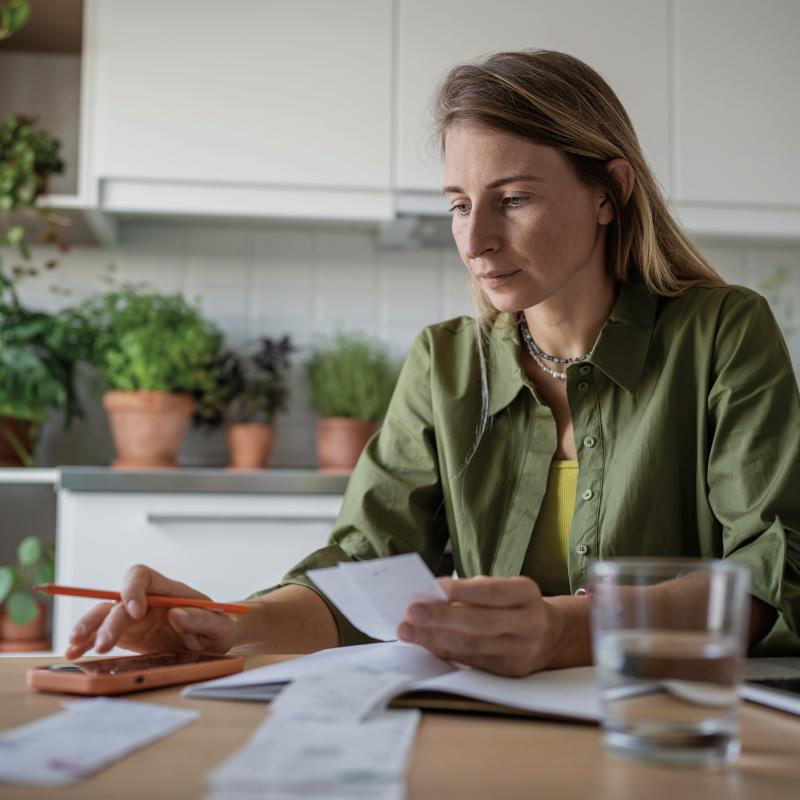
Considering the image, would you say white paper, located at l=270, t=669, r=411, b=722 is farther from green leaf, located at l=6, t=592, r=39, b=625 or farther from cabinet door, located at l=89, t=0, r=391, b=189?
cabinet door, located at l=89, t=0, r=391, b=189

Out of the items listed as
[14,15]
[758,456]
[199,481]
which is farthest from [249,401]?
[758,456]

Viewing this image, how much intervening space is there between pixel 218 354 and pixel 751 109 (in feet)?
4.88

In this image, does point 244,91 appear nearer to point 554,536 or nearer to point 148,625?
point 554,536

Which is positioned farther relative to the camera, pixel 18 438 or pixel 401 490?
pixel 18 438

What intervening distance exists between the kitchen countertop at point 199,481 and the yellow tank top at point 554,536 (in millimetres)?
994

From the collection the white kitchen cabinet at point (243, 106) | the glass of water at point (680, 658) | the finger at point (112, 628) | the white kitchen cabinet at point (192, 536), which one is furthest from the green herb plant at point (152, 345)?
the glass of water at point (680, 658)

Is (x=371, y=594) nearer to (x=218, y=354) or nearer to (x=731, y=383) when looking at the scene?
(x=731, y=383)

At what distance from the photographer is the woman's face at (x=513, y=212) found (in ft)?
4.38

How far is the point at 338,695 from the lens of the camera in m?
0.71

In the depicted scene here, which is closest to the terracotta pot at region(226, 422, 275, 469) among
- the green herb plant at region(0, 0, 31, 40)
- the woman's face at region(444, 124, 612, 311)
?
the green herb plant at region(0, 0, 31, 40)

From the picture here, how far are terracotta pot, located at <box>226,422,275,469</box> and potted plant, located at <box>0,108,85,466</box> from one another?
1.24ft

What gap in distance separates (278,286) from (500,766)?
2.42 m

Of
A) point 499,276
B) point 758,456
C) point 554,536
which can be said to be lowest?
point 554,536

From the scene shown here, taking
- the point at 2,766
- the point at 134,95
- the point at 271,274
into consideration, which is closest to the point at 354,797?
the point at 2,766
